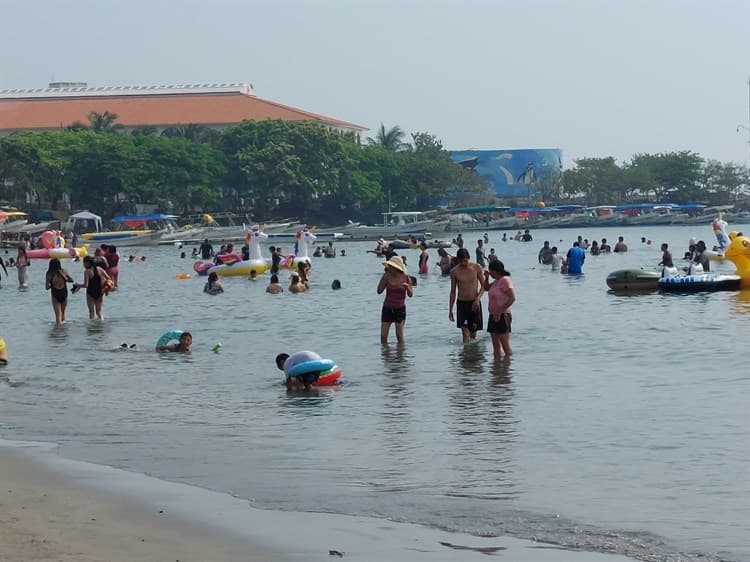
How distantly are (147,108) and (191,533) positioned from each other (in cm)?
13057

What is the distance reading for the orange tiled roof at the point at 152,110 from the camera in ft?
431

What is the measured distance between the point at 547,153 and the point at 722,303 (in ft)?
442

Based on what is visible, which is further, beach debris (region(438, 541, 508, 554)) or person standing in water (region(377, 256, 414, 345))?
person standing in water (region(377, 256, 414, 345))

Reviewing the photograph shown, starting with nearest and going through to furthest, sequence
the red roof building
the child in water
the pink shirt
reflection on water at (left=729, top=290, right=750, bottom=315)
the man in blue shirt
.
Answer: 1. the pink shirt
2. reflection on water at (left=729, top=290, right=750, bottom=315)
3. the child in water
4. the man in blue shirt
5. the red roof building

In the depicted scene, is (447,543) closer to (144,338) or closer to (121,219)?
(144,338)

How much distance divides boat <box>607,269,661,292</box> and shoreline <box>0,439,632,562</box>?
23125mm

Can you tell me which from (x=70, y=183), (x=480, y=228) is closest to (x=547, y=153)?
(x=480, y=228)

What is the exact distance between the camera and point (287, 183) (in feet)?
352

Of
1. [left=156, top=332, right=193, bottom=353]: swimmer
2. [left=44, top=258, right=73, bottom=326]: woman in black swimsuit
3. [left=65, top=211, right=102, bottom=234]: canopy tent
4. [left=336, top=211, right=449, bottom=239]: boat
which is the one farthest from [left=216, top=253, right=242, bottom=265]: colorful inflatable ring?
A: [left=336, top=211, right=449, bottom=239]: boat

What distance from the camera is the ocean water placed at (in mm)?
9039

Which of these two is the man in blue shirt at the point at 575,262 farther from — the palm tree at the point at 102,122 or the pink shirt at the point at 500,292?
the palm tree at the point at 102,122

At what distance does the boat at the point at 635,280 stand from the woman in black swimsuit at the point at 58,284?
46.8 feet

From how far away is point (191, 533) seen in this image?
8156mm

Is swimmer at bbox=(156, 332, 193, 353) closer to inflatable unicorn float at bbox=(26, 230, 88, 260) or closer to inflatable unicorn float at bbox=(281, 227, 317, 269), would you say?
inflatable unicorn float at bbox=(281, 227, 317, 269)
